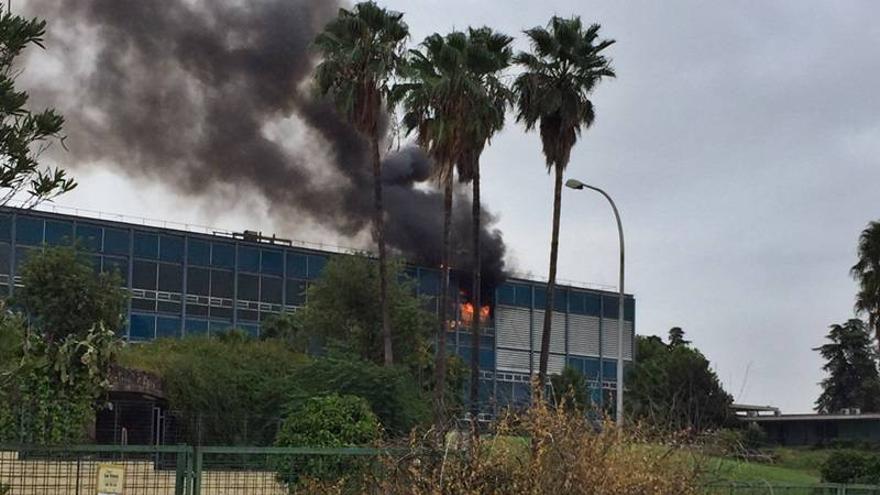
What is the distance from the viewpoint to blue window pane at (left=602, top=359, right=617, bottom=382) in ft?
321

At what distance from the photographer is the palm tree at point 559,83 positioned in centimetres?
4800

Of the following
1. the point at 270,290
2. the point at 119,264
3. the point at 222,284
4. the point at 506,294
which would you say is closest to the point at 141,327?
the point at 119,264

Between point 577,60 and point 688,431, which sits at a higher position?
point 577,60

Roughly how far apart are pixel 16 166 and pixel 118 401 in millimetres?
31541

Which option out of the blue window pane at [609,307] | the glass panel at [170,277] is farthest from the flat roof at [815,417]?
the glass panel at [170,277]

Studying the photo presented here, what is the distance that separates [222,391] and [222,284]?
3635 centimetres

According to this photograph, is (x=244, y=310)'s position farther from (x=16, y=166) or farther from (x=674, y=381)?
(x=16, y=166)

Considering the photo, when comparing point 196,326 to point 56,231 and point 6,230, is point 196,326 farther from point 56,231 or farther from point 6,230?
point 6,230

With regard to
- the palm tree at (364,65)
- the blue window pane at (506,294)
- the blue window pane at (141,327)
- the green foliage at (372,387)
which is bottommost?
the green foliage at (372,387)

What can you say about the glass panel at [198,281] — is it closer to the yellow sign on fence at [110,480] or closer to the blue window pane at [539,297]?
the blue window pane at [539,297]

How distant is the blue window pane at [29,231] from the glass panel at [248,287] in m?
13.6

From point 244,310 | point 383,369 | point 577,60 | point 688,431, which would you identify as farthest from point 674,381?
point 688,431

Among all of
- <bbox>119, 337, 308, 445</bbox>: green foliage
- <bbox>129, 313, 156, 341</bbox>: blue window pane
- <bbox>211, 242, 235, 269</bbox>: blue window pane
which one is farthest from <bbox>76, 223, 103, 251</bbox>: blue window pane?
<bbox>119, 337, 308, 445</bbox>: green foliage

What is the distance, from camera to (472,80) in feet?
152
